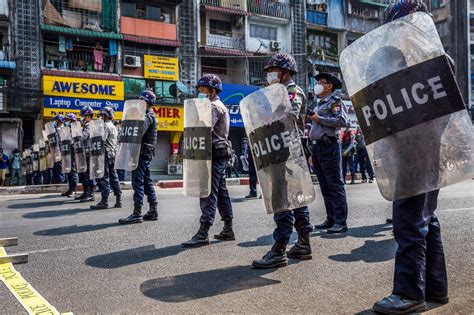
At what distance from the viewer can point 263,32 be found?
103ft

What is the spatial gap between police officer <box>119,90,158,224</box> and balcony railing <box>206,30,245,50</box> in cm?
2293

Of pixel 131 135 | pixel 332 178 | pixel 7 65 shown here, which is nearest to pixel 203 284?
pixel 332 178

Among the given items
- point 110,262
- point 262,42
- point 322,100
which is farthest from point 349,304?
point 262,42

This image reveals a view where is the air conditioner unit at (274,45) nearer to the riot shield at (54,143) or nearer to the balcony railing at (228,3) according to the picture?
the balcony railing at (228,3)

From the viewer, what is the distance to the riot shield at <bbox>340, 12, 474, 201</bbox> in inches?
103

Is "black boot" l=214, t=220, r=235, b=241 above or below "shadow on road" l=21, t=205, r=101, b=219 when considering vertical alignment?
below

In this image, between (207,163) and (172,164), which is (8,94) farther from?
(207,163)

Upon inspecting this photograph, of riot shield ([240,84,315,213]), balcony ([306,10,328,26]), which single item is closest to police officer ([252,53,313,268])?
riot shield ([240,84,315,213])

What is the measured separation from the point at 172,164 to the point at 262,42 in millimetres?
10373

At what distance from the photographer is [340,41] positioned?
114 ft

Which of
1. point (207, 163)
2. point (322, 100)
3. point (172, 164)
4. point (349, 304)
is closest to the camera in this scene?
point (349, 304)

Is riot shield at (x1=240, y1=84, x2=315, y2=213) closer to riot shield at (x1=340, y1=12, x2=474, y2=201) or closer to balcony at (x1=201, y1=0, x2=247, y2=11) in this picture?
riot shield at (x1=340, y1=12, x2=474, y2=201)

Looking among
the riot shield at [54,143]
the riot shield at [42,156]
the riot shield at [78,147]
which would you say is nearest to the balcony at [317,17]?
the riot shield at [42,156]

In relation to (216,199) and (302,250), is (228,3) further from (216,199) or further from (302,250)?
(302,250)
